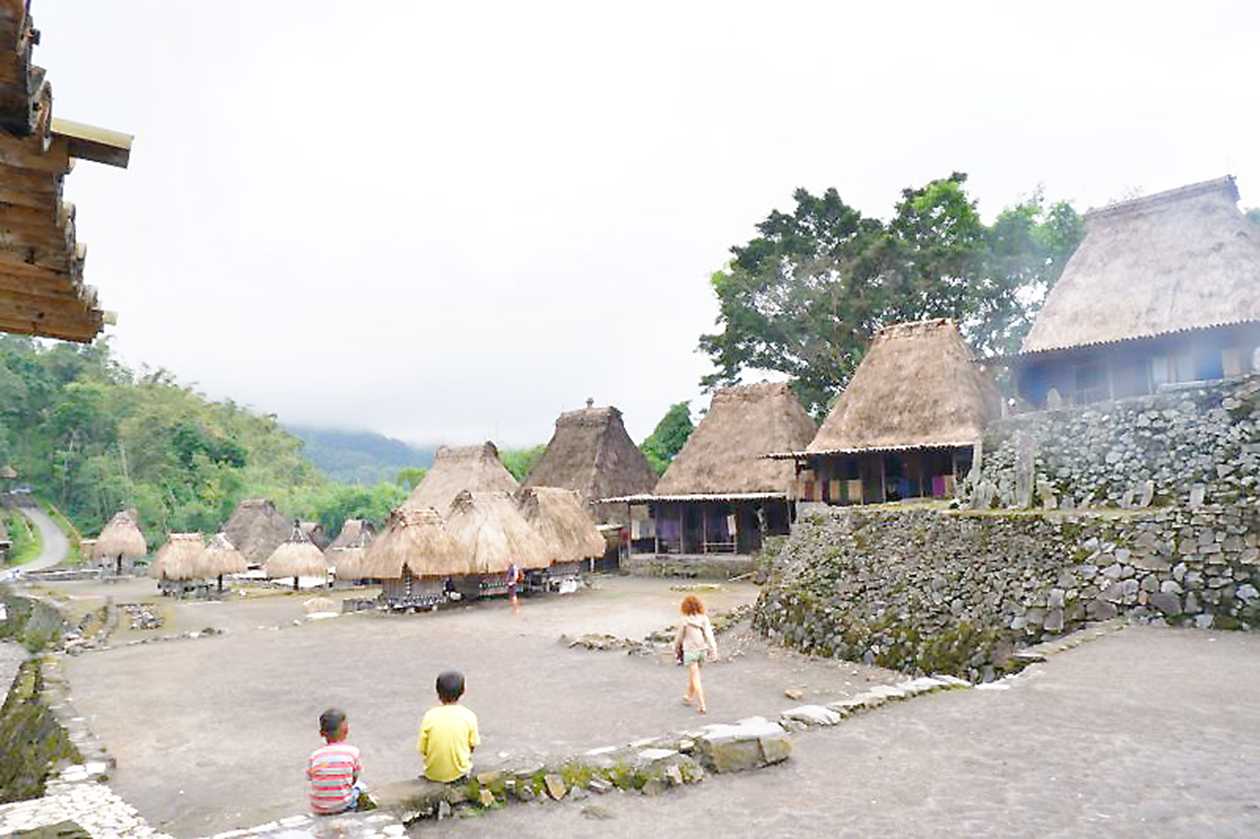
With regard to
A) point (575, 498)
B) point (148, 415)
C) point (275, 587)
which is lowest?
point (275, 587)

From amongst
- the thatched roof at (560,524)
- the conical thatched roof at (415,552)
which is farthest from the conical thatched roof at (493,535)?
the thatched roof at (560,524)

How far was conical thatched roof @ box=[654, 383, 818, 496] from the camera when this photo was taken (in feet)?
91.6

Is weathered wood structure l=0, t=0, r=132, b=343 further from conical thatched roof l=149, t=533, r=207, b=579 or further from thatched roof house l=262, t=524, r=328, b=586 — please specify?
conical thatched roof l=149, t=533, r=207, b=579

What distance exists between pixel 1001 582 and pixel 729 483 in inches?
649

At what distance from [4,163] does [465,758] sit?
465cm

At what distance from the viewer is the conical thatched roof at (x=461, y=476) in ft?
113

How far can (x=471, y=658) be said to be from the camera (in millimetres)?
13734

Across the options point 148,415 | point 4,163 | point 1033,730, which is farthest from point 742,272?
point 148,415

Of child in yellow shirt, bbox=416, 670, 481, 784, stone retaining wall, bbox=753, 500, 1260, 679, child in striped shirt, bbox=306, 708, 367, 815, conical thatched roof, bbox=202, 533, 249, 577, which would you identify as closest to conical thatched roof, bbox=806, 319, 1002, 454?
stone retaining wall, bbox=753, 500, 1260, 679

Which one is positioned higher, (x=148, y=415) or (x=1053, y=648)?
(x=148, y=415)

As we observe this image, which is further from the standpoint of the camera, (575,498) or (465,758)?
(575,498)

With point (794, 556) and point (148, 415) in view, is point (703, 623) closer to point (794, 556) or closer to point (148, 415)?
point (794, 556)

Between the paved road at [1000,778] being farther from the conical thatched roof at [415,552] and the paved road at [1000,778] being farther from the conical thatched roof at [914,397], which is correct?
the conical thatched roof at [415,552]

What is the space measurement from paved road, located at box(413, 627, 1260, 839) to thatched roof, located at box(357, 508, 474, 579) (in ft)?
49.7
